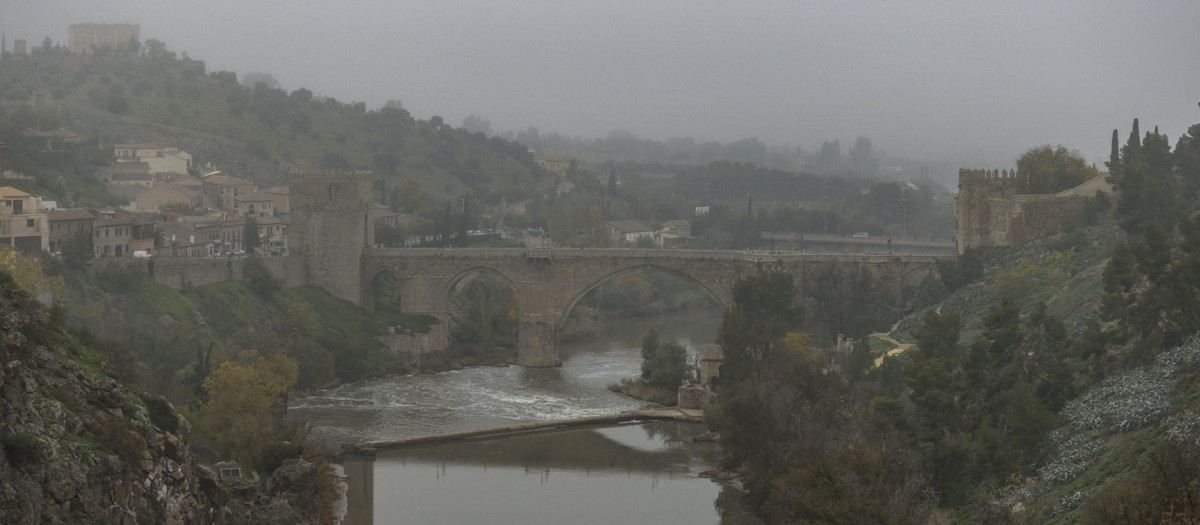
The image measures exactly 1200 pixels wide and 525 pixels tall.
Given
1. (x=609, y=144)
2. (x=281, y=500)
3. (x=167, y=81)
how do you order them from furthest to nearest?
(x=609, y=144)
(x=167, y=81)
(x=281, y=500)

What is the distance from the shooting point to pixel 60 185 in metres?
53.6

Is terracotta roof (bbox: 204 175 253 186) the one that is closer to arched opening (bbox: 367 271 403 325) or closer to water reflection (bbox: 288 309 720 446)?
arched opening (bbox: 367 271 403 325)

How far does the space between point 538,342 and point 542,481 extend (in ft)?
53.0

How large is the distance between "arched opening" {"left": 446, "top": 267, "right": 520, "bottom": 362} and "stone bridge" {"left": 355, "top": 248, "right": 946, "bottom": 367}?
47cm

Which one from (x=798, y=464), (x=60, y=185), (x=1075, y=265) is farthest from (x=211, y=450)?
(x=60, y=185)

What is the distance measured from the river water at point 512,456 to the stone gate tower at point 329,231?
208 inches

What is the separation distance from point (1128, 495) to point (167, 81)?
8219cm

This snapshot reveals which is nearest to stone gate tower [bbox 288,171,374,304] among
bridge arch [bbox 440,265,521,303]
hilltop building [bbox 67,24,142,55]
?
bridge arch [bbox 440,265,521,303]

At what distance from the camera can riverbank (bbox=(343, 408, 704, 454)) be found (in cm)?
3275

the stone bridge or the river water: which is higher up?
the stone bridge

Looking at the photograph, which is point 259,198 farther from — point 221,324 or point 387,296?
point 221,324

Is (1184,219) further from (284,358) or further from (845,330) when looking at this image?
(284,358)

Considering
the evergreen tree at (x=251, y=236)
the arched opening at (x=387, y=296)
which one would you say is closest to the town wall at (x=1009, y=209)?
the arched opening at (x=387, y=296)

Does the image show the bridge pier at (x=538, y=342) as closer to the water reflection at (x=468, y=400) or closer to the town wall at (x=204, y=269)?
the water reflection at (x=468, y=400)
